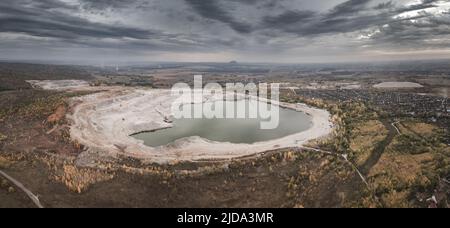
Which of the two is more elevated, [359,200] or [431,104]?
[431,104]

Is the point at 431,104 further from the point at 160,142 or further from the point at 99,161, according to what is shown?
the point at 99,161

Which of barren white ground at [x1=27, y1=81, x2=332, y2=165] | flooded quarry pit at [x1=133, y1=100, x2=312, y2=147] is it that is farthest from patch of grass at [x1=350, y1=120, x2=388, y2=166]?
flooded quarry pit at [x1=133, y1=100, x2=312, y2=147]

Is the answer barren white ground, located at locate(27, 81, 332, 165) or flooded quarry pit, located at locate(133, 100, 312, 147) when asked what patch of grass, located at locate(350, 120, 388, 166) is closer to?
barren white ground, located at locate(27, 81, 332, 165)

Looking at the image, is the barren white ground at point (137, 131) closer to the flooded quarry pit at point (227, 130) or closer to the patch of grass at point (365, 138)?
the flooded quarry pit at point (227, 130)

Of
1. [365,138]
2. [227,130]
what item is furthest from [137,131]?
[365,138]

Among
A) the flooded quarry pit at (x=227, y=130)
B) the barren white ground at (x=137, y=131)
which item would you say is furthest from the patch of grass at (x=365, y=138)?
the flooded quarry pit at (x=227, y=130)
